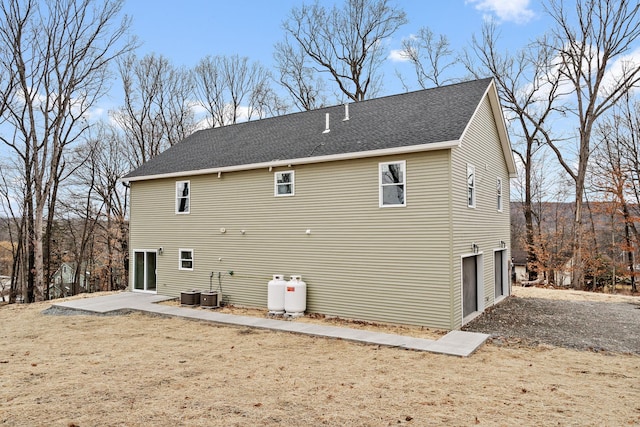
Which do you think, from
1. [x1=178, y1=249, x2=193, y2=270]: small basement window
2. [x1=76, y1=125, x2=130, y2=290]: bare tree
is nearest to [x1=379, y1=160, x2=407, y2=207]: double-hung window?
[x1=178, y1=249, x2=193, y2=270]: small basement window

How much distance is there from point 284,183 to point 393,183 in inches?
133

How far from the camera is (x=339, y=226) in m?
10.8

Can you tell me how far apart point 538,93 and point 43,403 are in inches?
1042

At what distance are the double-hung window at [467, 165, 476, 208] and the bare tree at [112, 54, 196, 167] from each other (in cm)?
2149

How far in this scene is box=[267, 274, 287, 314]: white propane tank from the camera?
1105cm

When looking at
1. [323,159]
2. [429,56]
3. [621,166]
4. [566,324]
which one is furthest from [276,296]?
[621,166]

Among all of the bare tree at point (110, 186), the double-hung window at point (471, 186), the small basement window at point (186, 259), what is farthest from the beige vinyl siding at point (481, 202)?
the bare tree at point (110, 186)

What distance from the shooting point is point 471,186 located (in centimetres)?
1091

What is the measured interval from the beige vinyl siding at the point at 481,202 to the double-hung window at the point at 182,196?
8.96 m

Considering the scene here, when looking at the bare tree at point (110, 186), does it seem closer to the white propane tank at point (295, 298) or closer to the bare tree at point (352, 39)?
the bare tree at point (352, 39)

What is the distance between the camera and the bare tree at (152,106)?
25.5m

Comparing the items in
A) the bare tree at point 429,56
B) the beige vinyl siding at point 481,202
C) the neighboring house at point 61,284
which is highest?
the bare tree at point 429,56

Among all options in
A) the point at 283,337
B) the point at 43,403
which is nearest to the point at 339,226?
the point at 283,337

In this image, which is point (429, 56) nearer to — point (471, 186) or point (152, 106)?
point (471, 186)
